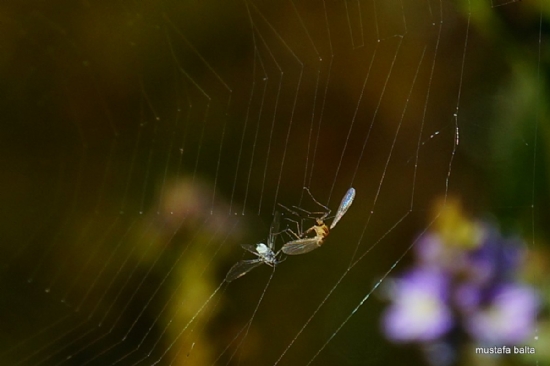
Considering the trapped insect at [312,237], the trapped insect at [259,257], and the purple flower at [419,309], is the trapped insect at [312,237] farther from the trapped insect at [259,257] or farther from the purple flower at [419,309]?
the purple flower at [419,309]

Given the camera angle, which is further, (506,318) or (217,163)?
(217,163)

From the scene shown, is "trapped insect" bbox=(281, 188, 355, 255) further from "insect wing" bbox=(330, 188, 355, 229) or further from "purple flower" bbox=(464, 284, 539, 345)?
"purple flower" bbox=(464, 284, 539, 345)

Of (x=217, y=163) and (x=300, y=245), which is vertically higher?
(x=217, y=163)

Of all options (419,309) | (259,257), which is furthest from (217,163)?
(419,309)

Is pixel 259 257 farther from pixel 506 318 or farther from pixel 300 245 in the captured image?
pixel 506 318

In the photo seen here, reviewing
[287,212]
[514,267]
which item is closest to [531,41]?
[514,267]

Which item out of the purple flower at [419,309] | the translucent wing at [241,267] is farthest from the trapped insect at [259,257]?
the purple flower at [419,309]
